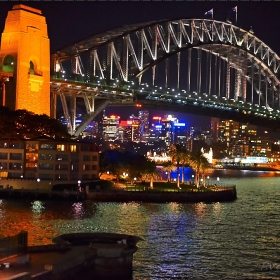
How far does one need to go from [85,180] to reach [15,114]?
30.5 ft

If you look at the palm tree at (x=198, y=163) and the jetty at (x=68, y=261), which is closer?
the jetty at (x=68, y=261)

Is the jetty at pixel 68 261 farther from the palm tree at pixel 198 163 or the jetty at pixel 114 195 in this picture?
the palm tree at pixel 198 163

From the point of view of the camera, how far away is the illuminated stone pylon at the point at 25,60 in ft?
216

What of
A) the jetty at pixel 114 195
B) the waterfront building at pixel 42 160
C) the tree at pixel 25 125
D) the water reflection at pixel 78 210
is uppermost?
the tree at pixel 25 125

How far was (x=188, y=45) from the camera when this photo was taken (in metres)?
93.5

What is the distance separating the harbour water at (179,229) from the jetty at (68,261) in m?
1.58

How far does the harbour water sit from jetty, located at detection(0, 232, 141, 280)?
158 centimetres

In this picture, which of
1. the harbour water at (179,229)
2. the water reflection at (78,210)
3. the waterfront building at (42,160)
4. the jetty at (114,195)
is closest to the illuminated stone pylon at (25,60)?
the waterfront building at (42,160)

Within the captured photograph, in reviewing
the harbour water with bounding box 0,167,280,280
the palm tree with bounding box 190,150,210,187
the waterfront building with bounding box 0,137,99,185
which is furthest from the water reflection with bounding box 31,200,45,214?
the palm tree with bounding box 190,150,210,187

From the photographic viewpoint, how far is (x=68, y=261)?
22281 millimetres

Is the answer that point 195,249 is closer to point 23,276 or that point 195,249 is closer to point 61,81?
point 23,276

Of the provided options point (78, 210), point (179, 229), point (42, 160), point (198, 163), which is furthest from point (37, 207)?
point (198, 163)

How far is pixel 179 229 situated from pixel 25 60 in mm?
33977

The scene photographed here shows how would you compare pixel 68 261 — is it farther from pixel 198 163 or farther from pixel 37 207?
pixel 198 163
